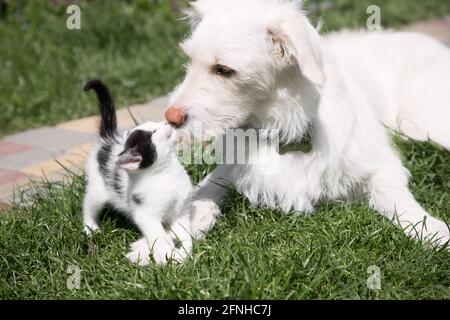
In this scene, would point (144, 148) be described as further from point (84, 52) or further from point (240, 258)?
point (84, 52)

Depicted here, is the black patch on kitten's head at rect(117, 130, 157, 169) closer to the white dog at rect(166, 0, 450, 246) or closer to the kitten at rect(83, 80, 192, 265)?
the kitten at rect(83, 80, 192, 265)

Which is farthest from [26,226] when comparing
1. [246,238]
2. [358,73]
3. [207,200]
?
[358,73]

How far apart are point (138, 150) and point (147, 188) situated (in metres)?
0.20

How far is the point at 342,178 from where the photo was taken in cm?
333

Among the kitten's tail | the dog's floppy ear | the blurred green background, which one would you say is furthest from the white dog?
the blurred green background

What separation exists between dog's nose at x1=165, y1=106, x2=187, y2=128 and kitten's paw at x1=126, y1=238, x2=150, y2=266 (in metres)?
0.61

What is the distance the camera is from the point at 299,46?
2783 millimetres

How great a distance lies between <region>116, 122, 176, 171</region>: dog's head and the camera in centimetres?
275

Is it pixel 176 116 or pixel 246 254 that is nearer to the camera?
pixel 246 254

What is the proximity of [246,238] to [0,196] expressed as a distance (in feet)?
5.71

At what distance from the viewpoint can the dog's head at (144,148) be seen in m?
2.75

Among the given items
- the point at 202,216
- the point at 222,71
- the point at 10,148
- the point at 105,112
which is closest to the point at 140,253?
the point at 202,216
